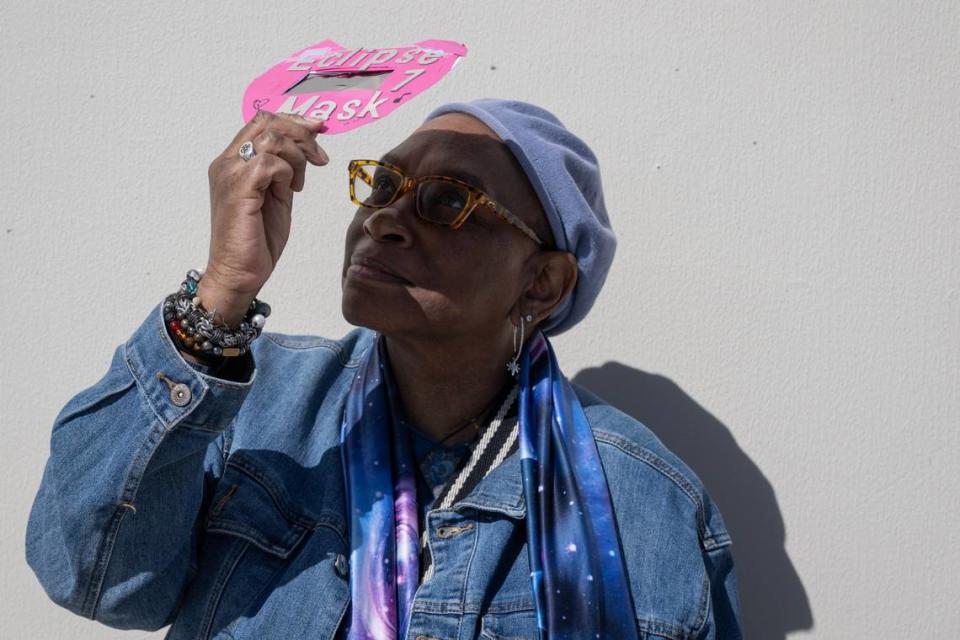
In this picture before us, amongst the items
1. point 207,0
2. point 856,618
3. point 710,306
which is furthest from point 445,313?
point 856,618

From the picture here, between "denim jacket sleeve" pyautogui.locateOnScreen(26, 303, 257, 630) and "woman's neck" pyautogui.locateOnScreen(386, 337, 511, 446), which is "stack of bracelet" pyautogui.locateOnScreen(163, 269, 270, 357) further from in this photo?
"woman's neck" pyautogui.locateOnScreen(386, 337, 511, 446)

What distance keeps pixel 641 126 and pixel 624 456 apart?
97 centimetres

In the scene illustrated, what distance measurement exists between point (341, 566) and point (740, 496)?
3.92 feet

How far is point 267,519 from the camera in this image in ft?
6.24

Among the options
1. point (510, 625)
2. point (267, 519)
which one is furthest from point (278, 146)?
point (510, 625)

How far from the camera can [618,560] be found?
1.89 m

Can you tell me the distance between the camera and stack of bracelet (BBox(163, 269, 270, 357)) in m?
1.63

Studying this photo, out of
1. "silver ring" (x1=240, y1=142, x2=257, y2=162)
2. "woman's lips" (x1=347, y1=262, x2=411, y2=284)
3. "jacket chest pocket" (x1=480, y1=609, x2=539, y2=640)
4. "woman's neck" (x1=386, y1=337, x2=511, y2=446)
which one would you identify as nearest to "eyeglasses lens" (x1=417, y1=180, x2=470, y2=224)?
"woman's lips" (x1=347, y1=262, x2=411, y2=284)

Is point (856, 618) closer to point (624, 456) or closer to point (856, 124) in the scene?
point (624, 456)

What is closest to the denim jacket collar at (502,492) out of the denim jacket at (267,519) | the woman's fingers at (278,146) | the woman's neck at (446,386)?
the denim jacket at (267,519)

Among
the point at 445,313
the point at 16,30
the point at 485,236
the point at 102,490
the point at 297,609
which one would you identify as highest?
the point at 16,30

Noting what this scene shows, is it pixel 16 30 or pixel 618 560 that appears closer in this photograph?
pixel 618 560

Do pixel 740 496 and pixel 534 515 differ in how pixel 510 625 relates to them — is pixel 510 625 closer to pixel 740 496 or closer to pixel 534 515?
pixel 534 515

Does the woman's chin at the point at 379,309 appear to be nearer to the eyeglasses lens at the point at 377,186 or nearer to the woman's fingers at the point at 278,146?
the eyeglasses lens at the point at 377,186
